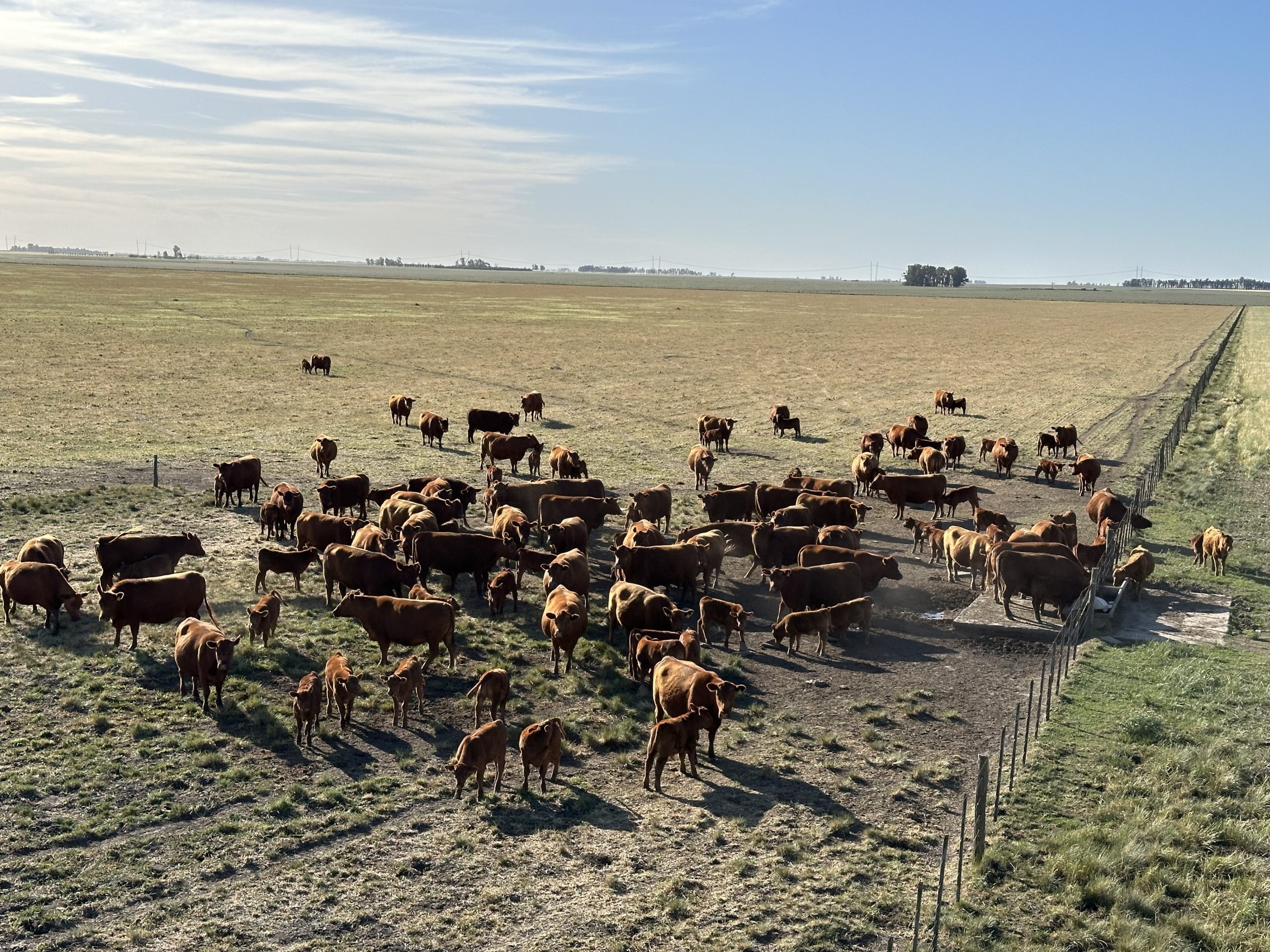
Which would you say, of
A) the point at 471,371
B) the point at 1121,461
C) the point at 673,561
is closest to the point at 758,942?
the point at 673,561

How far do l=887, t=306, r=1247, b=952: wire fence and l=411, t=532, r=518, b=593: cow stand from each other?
8.71m

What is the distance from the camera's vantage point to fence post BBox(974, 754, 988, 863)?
991cm

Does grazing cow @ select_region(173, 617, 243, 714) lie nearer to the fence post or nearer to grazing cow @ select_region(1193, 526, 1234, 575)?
the fence post

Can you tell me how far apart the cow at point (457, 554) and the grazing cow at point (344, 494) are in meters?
5.01

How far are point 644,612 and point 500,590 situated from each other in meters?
2.43

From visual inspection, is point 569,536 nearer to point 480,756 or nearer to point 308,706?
point 308,706

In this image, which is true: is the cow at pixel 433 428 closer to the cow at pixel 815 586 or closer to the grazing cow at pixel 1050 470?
the grazing cow at pixel 1050 470

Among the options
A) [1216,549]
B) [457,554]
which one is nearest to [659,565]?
[457,554]

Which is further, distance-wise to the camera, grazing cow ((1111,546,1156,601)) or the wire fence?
grazing cow ((1111,546,1156,601))

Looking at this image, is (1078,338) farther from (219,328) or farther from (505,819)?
(505,819)

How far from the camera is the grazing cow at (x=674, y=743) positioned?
37.7 feet

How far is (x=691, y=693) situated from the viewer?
12.5 meters

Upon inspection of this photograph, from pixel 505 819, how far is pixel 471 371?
146 ft

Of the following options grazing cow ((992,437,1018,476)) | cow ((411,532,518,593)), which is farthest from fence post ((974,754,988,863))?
grazing cow ((992,437,1018,476))
